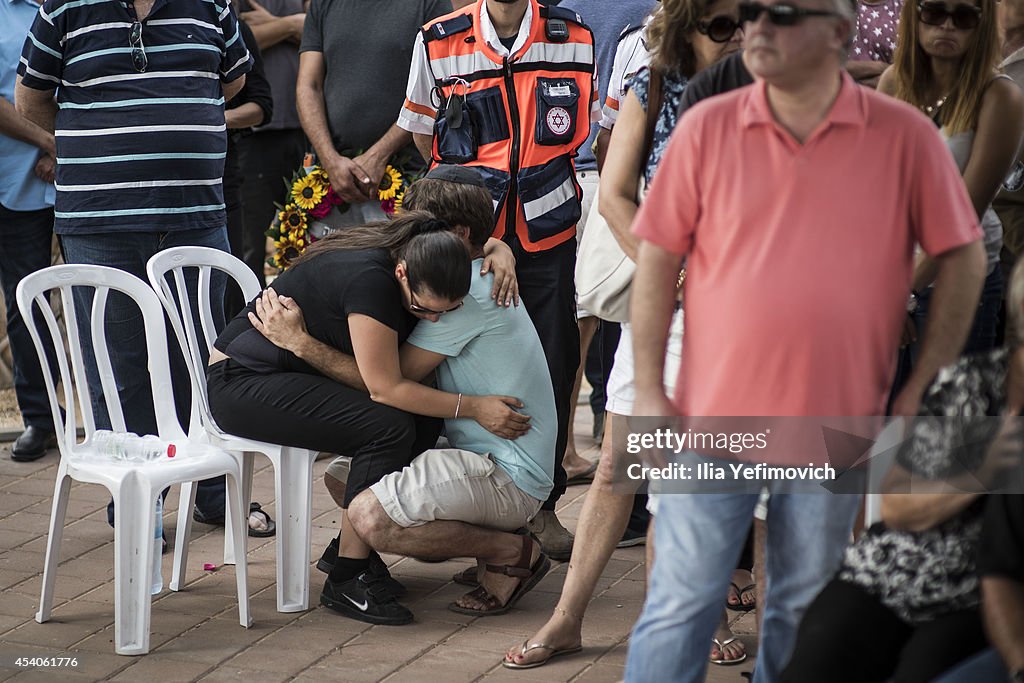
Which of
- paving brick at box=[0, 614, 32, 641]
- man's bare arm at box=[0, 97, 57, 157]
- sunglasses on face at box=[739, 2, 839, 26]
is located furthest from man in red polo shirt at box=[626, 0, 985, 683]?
man's bare arm at box=[0, 97, 57, 157]

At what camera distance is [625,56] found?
4375 mm

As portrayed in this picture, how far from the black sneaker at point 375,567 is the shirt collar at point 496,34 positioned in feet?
5.38

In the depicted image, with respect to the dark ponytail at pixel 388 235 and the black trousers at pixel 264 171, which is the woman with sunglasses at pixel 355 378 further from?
the black trousers at pixel 264 171

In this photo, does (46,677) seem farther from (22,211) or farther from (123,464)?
(22,211)

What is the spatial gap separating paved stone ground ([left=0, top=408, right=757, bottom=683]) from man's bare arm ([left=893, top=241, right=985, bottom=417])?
1241 mm

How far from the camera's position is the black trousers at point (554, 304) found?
4.28 meters

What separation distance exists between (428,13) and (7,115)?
5.32 feet

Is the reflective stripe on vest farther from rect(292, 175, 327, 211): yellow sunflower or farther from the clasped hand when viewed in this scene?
rect(292, 175, 327, 211): yellow sunflower

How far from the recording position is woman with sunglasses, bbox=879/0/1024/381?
3211mm

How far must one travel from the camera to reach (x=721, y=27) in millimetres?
2883

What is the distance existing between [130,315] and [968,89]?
2.70m

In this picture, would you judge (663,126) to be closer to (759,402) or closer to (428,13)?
(759,402)

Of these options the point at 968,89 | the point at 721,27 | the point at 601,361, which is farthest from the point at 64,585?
the point at 968,89

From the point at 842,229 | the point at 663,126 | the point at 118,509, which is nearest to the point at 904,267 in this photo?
the point at 842,229
